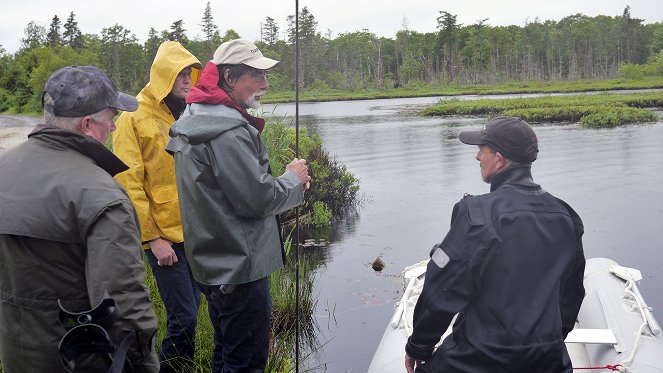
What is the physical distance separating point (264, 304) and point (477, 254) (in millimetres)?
946

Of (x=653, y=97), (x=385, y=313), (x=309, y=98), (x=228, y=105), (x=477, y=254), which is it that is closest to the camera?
(x=477, y=254)

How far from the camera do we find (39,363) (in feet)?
6.71

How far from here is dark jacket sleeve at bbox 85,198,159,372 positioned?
194 cm

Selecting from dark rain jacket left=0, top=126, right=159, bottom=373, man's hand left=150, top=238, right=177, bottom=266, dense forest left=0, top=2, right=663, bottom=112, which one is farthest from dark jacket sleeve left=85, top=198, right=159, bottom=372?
dense forest left=0, top=2, right=663, bottom=112

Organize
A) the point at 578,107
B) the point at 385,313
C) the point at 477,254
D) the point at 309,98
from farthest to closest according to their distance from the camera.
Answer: the point at 309,98 < the point at 578,107 < the point at 385,313 < the point at 477,254

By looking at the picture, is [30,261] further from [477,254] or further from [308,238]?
[308,238]

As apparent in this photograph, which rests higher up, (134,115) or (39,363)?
(134,115)

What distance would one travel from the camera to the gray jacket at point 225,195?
260 centimetres

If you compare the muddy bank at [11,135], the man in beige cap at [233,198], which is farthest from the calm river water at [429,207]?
the muddy bank at [11,135]

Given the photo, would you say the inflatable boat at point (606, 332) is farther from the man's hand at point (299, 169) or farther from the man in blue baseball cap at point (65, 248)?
the man in blue baseball cap at point (65, 248)

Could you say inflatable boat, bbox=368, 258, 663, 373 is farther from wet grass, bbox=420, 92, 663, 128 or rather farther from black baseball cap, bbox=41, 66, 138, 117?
wet grass, bbox=420, 92, 663, 128

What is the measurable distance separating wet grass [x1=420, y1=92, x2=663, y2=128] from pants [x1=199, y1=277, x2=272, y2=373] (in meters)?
22.6

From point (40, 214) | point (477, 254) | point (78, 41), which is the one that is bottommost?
point (477, 254)

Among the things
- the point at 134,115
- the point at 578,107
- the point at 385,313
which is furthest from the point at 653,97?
the point at 134,115
